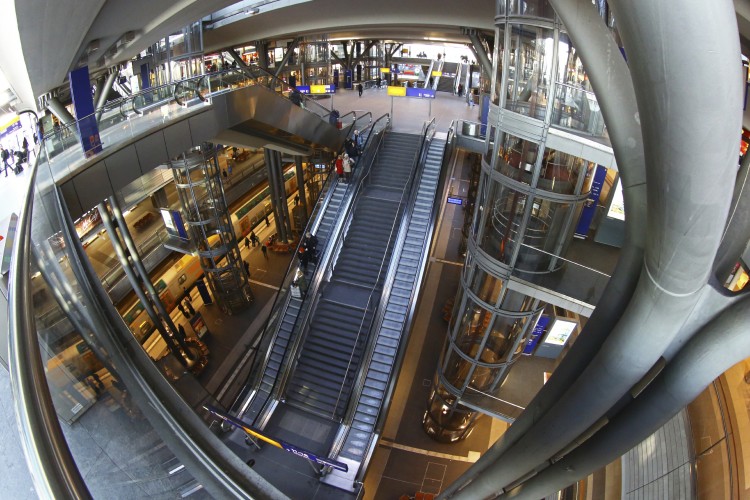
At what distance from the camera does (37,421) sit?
1423 millimetres

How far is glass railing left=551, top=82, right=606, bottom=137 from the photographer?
5773 millimetres

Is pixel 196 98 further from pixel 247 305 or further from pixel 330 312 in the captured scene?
pixel 247 305

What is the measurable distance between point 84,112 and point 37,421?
856 cm

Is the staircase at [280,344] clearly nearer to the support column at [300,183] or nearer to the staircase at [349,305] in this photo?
the staircase at [349,305]

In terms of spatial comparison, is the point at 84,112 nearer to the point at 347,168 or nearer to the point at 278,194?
the point at 347,168

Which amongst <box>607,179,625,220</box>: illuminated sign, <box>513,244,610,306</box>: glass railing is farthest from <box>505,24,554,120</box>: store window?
<box>607,179,625,220</box>: illuminated sign

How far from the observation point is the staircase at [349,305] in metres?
10.2

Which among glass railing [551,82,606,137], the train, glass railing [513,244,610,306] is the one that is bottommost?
the train

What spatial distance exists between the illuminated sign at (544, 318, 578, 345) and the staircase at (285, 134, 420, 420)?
4711 millimetres

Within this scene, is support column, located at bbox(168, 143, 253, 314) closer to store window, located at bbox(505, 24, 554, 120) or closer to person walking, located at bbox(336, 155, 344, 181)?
person walking, located at bbox(336, 155, 344, 181)

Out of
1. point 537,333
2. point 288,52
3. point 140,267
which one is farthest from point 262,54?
point 537,333

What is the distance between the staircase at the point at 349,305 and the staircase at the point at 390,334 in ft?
1.25

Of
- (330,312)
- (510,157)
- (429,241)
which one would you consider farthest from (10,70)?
(429,241)

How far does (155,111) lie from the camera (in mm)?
9164
